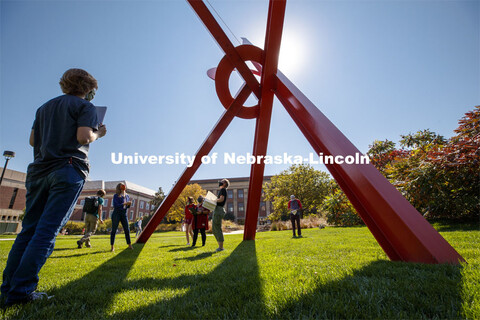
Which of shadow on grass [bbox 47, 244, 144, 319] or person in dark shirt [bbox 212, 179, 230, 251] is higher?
person in dark shirt [bbox 212, 179, 230, 251]

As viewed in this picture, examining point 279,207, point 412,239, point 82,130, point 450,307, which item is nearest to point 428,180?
point 412,239

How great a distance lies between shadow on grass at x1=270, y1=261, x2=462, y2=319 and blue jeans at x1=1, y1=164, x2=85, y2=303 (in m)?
1.84

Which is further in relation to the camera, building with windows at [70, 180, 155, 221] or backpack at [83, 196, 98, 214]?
building with windows at [70, 180, 155, 221]

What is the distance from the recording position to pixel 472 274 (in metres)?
1.92

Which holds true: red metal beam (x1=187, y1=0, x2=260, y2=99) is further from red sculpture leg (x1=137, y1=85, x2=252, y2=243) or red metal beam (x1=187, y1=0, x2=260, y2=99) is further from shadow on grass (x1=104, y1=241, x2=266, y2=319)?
shadow on grass (x1=104, y1=241, x2=266, y2=319)

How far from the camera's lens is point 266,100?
5543mm

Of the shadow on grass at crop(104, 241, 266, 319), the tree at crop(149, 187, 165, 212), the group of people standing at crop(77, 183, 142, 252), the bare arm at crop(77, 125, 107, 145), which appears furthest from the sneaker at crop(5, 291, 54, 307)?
the tree at crop(149, 187, 165, 212)

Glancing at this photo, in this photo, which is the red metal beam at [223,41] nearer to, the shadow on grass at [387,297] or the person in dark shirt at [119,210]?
the person in dark shirt at [119,210]

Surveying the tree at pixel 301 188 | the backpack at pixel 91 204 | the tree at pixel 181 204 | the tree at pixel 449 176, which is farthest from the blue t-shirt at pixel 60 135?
the tree at pixel 181 204

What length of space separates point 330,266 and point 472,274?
1.26 meters

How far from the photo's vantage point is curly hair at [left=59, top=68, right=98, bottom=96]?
218 cm

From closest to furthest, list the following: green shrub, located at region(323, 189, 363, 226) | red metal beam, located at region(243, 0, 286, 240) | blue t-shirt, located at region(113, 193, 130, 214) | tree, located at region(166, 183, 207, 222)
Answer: red metal beam, located at region(243, 0, 286, 240) < blue t-shirt, located at region(113, 193, 130, 214) < green shrub, located at region(323, 189, 363, 226) < tree, located at region(166, 183, 207, 222)

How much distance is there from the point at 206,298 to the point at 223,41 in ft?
15.9

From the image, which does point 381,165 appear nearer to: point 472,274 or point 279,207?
point 279,207
